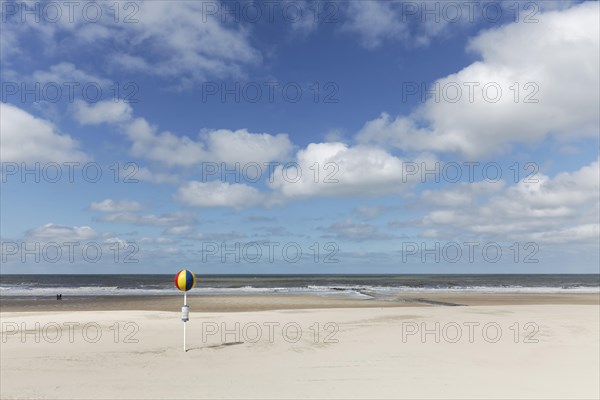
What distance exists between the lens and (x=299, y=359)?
14.0 m

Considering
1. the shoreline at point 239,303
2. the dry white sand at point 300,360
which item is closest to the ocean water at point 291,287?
the shoreline at point 239,303

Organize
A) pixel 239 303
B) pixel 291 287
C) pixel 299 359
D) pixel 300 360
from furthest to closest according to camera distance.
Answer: pixel 291 287 < pixel 239 303 < pixel 299 359 < pixel 300 360

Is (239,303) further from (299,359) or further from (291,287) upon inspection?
(291,287)

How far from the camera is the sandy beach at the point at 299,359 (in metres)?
10.8

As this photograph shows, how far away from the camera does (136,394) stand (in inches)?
412

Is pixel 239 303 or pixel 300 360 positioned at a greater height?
pixel 300 360

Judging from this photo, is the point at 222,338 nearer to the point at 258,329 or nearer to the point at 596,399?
the point at 258,329

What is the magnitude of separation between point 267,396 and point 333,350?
5.45 m

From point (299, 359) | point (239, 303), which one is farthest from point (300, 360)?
point (239, 303)

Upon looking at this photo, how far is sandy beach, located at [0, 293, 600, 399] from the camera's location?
10828 mm

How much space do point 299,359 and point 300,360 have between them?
15cm

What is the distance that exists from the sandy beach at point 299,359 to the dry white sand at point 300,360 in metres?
0.04

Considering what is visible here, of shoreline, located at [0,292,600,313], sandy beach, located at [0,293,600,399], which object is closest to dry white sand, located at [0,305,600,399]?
sandy beach, located at [0,293,600,399]

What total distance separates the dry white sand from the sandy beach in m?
0.04
